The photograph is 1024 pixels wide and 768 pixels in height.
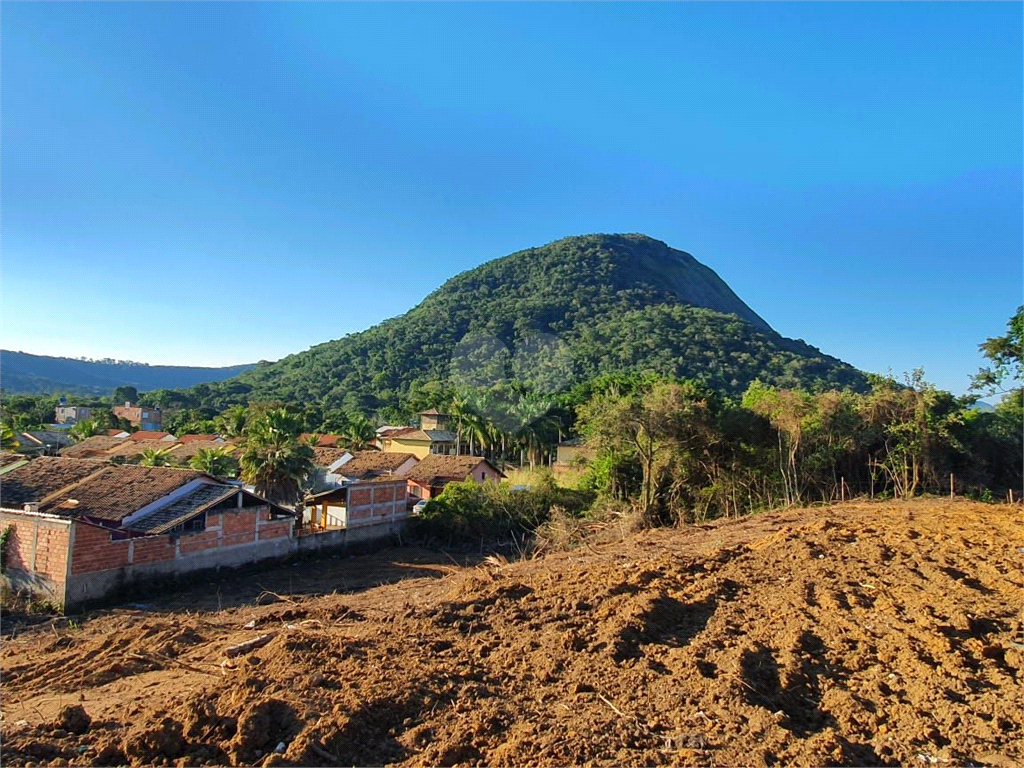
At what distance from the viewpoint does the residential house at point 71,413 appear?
251 feet

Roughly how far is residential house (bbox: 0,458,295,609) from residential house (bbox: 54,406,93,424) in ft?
232

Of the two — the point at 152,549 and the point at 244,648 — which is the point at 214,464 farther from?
the point at 244,648

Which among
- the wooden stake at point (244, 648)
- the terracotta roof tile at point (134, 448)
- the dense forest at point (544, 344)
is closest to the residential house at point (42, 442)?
the terracotta roof tile at point (134, 448)

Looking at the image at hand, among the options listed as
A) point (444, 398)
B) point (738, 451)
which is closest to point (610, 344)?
point (444, 398)

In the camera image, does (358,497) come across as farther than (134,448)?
No

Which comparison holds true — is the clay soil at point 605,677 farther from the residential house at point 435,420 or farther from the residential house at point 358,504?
the residential house at point 435,420

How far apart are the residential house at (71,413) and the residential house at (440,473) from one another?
6479cm

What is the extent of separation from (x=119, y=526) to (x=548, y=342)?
76308 millimetres

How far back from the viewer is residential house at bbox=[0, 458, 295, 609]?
14.1 m

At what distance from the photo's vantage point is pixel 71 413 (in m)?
79.6

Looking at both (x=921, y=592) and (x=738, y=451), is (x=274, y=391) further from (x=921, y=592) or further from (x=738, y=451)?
(x=921, y=592)

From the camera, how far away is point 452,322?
10094 centimetres

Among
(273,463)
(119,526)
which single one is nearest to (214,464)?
(273,463)

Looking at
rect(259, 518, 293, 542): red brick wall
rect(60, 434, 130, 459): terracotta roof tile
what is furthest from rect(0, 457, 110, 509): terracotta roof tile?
rect(60, 434, 130, 459): terracotta roof tile
